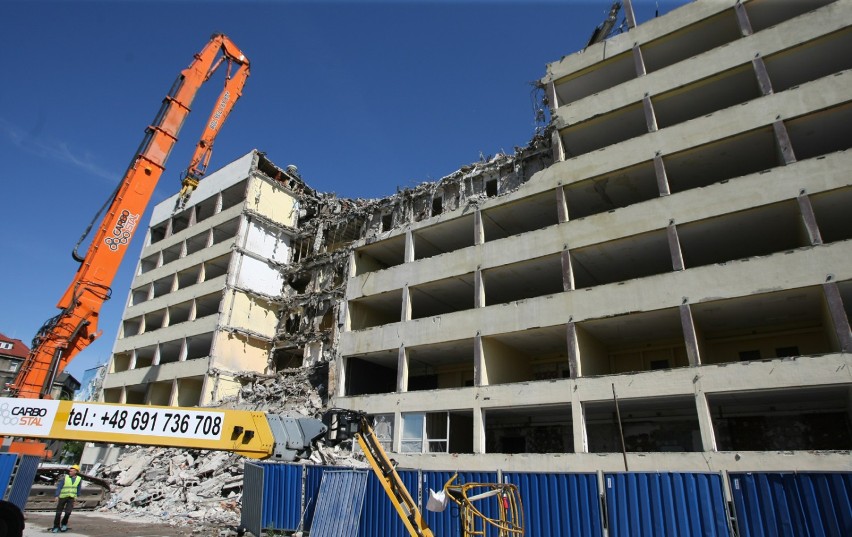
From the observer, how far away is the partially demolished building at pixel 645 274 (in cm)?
Result: 1750

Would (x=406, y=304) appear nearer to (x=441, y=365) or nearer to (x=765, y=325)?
(x=441, y=365)

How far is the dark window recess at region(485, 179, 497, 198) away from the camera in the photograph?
28.0 metres

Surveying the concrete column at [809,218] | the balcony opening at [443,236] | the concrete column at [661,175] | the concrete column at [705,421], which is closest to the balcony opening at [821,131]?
the concrete column at [809,218]

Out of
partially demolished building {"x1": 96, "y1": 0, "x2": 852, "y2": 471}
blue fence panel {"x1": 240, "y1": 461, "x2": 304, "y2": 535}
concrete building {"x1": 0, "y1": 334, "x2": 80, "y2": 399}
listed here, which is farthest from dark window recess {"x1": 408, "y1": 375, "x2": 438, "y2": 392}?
concrete building {"x1": 0, "y1": 334, "x2": 80, "y2": 399}

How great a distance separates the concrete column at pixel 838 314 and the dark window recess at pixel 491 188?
15.6 meters

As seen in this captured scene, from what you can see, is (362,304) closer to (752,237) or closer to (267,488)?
(267,488)

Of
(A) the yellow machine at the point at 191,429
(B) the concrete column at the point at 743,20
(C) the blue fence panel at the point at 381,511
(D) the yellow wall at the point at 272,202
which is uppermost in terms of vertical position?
(D) the yellow wall at the point at 272,202

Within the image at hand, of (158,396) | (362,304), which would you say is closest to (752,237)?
(362,304)

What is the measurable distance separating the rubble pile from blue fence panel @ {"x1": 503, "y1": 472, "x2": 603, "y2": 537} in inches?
339

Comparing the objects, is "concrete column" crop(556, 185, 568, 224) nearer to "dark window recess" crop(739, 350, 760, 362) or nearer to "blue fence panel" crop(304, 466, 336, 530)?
"dark window recess" crop(739, 350, 760, 362)

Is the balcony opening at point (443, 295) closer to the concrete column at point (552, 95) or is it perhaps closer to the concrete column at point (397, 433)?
the concrete column at point (397, 433)

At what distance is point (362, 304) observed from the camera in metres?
29.0

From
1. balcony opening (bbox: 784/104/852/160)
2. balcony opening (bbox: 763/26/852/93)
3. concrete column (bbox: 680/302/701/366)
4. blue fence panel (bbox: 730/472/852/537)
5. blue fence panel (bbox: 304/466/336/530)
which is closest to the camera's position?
blue fence panel (bbox: 730/472/852/537)

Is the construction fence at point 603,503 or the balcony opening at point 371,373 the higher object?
the balcony opening at point 371,373
